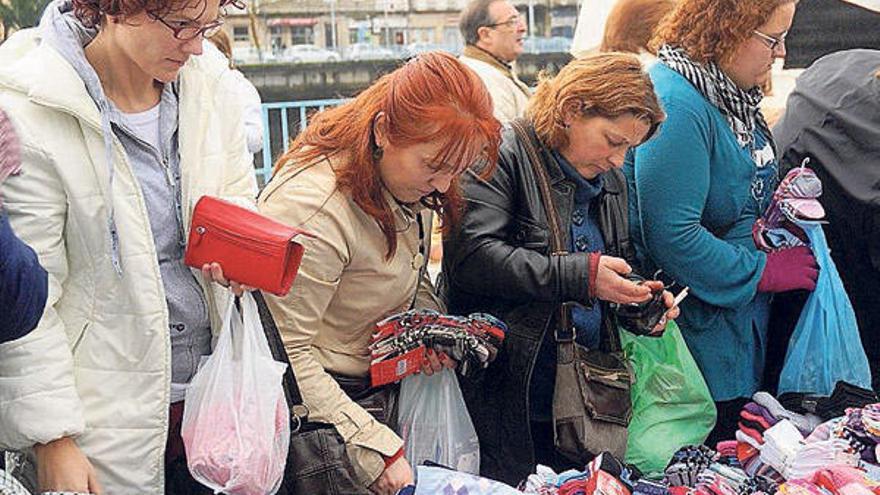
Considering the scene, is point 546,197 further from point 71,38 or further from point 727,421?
point 71,38

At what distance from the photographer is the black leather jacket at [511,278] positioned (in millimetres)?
2211

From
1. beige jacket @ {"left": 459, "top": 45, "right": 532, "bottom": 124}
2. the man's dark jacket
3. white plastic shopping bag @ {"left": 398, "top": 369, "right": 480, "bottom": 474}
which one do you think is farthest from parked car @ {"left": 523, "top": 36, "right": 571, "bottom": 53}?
white plastic shopping bag @ {"left": 398, "top": 369, "right": 480, "bottom": 474}

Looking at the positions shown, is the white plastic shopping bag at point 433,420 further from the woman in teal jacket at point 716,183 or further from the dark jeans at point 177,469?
the woman in teal jacket at point 716,183

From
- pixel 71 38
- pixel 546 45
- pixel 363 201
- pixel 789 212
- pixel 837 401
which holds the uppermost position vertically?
pixel 71 38

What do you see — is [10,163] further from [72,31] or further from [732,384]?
[732,384]

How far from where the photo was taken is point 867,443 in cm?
225

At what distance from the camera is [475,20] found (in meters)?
4.85

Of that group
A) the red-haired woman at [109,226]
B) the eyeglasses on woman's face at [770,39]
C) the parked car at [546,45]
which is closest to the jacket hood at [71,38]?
the red-haired woman at [109,226]

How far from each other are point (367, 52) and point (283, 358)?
25.3 meters

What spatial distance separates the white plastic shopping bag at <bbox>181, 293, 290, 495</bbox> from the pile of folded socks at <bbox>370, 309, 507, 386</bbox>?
30 centimetres

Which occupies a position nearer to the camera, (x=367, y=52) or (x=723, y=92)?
(x=723, y=92)

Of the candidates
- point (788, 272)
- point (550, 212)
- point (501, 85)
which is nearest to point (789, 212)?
point (788, 272)

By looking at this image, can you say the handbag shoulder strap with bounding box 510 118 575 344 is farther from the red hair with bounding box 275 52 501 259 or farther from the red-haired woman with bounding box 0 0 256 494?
the red-haired woman with bounding box 0 0 256 494

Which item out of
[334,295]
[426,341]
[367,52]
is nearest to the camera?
[334,295]
